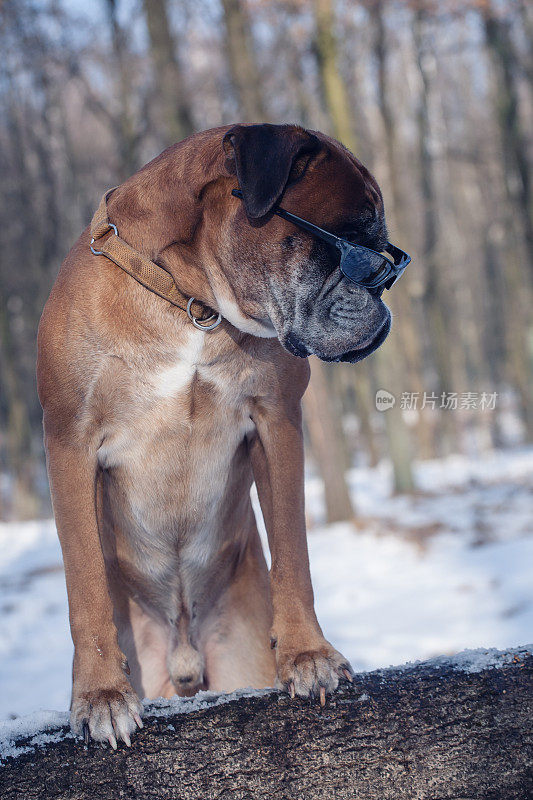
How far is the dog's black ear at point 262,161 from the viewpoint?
2217mm

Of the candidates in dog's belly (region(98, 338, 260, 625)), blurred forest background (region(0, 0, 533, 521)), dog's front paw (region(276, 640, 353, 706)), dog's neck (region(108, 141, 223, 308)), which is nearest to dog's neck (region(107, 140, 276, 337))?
dog's neck (region(108, 141, 223, 308))

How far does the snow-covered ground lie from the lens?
521 cm

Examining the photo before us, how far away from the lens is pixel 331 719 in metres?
1.89

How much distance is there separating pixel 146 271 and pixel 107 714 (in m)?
1.26

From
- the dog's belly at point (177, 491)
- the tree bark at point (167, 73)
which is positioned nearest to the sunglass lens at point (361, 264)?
the dog's belly at point (177, 491)

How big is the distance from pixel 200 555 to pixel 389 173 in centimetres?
1352

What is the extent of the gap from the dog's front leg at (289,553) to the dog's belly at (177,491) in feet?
0.37

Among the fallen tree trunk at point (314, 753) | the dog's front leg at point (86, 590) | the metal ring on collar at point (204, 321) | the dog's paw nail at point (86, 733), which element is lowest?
the fallen tree trunk at point (314, 753)

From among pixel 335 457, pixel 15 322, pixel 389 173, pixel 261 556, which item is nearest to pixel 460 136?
pixel 389 173

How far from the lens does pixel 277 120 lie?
1736 cm

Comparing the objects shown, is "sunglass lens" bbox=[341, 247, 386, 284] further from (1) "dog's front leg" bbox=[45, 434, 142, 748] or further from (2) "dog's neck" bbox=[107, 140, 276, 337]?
(1) "dog's front leg" bbox=[45, 434, 142, 748]

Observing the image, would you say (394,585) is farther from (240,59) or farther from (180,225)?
(240,59)

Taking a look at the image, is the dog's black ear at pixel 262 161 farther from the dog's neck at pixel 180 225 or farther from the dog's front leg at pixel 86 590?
the dog's front leg at pixel 86 590

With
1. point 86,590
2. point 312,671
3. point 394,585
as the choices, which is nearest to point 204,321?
point 86,590
